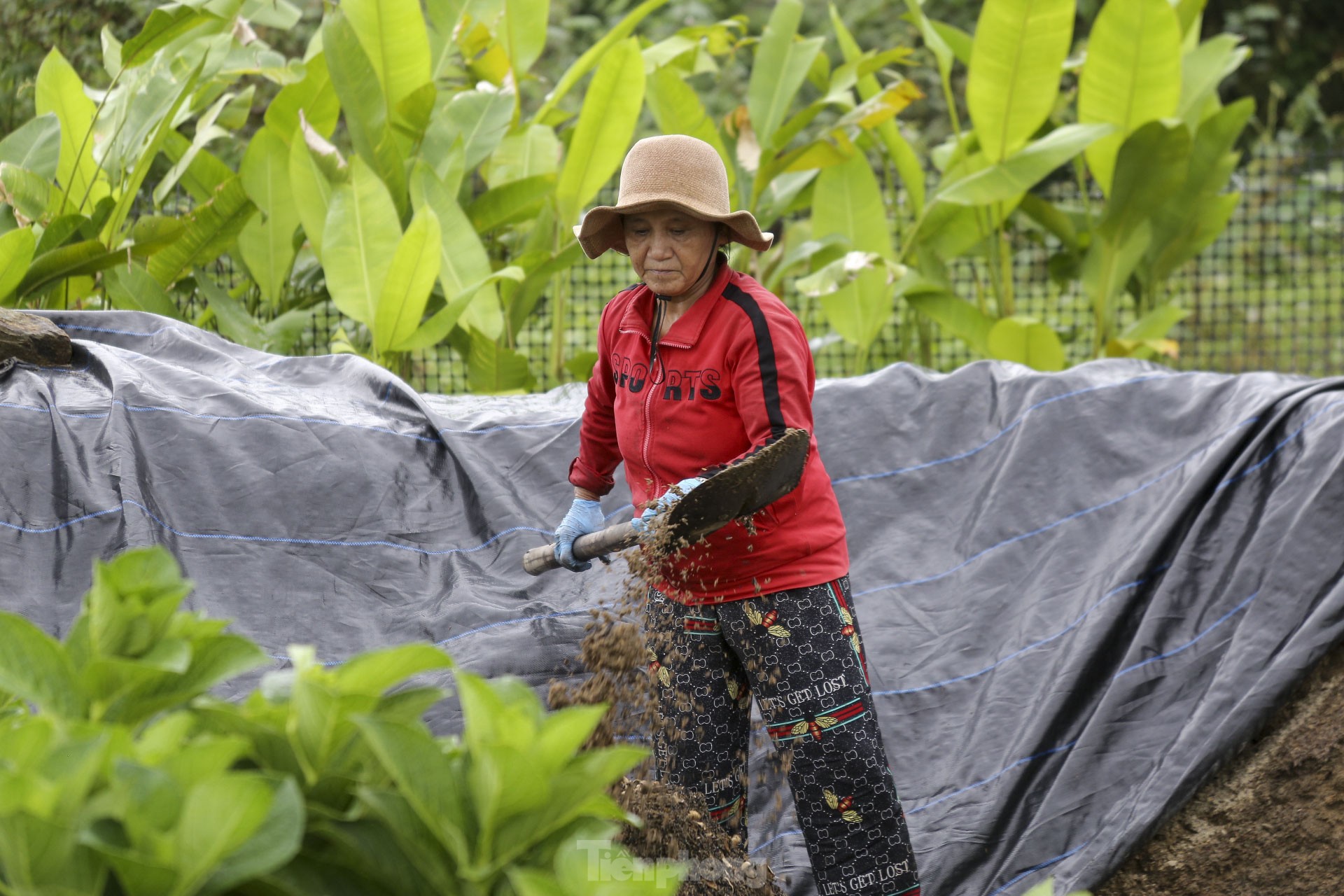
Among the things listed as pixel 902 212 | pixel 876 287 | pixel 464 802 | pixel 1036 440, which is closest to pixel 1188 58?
pixel 902 212

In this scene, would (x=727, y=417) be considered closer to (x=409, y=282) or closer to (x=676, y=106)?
(x=409, y=282)

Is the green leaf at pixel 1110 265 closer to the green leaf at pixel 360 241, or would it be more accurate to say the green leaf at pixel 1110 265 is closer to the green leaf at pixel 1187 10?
the green leaf at pixel 1187 10

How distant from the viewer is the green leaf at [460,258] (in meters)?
3.42

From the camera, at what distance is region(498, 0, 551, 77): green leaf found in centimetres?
405

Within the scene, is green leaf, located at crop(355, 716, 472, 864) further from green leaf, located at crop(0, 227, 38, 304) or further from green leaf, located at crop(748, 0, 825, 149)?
green leaf, located at crop(748, 0, 825, 149)

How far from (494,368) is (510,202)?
20.9 inches

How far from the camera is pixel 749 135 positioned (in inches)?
158

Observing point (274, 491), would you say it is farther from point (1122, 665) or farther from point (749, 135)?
point (749, 135)

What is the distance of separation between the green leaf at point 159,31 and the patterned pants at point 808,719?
2085 millimetres

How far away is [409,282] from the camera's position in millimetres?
3180

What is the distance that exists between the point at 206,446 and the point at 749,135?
222cm

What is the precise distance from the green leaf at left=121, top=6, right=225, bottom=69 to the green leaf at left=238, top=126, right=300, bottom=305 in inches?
13.9

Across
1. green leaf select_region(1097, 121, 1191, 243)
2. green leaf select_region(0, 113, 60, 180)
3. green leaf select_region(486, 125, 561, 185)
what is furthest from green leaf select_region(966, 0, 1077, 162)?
green leaf select_region(0, 113, 60, 180)

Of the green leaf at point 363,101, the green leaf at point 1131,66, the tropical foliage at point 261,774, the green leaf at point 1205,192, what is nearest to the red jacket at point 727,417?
the tropical foliage at point 261,774
